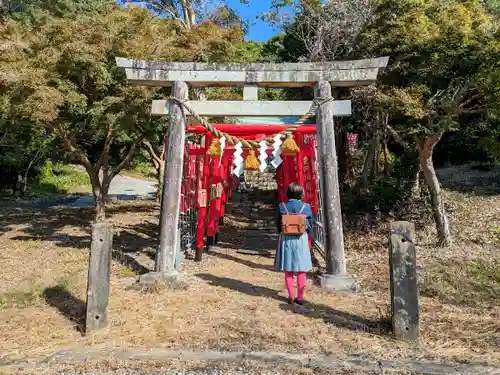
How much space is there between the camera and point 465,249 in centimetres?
763

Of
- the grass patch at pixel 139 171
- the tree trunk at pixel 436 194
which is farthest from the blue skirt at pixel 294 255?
the grass patch at pixel 139 171

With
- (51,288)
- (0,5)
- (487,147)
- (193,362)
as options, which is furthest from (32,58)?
(0,5)

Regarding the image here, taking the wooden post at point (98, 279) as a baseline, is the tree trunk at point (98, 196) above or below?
above

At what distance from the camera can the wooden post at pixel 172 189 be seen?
6000mm

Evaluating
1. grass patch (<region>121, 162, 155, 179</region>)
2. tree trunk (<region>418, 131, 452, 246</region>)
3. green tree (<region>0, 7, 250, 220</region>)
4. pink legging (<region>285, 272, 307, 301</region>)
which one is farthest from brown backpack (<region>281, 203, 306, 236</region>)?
grass patch (<region>121, 162, 155, 179</region>)

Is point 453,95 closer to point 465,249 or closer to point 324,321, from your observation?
point 465,249

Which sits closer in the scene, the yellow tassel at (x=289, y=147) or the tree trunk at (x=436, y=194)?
the yellow tassel at (x=289, y=147)

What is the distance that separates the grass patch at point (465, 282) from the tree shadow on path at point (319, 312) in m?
1.36

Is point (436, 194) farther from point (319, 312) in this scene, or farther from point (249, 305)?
point (249, 305)

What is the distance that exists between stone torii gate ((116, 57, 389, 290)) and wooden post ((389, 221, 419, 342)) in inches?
75.6

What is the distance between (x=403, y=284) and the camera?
3.98 m

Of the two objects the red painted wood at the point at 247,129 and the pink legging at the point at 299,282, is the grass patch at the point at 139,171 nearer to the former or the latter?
the red painted wood at the point at 247,129

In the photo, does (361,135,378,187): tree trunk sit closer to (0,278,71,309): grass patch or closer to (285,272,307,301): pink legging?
(285,272,307,301): pink legging

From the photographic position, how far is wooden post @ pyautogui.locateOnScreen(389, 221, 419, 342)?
12.8 feet
